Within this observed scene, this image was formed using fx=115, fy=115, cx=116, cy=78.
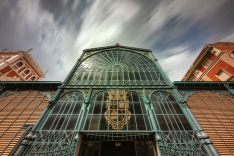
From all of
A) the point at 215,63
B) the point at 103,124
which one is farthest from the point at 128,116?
the point at 215,63

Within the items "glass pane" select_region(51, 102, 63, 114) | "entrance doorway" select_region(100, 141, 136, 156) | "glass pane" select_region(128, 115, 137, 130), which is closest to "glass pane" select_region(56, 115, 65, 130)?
"glass pane" select_region(51, 102, 63, 114)

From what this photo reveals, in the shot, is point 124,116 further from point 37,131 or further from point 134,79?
point 37,131

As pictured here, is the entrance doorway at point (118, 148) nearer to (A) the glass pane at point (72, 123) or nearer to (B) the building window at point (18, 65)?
(A) the glass pane at point (72, 123)

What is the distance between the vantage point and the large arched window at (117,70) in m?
10.9

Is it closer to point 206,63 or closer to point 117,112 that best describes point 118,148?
point 117,112

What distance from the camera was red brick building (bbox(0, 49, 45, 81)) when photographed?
28.1 meters

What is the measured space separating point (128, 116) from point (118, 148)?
7.78ft

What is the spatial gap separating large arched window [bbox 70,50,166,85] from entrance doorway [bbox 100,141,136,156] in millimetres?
4827

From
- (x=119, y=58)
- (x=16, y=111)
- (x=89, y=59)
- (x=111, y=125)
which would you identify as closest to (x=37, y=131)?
(x=16, y=111)

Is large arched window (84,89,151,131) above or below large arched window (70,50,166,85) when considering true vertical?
below

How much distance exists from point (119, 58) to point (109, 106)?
291 inches

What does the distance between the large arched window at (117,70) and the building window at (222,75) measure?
15.7 m

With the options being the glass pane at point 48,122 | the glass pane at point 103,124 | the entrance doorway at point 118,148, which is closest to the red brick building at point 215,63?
the entrance doorway at point 118,148

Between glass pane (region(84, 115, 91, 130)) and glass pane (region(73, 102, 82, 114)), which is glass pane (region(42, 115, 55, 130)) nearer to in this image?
glass pane (region(73, 102, 82, 114))
